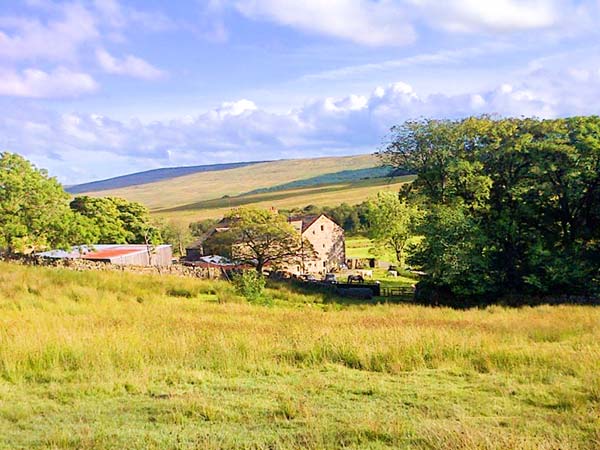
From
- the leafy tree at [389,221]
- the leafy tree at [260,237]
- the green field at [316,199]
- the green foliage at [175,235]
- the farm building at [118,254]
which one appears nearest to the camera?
the farm building at [118,254]

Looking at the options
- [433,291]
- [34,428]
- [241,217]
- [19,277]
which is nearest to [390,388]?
[34,428]

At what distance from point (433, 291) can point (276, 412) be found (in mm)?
29710

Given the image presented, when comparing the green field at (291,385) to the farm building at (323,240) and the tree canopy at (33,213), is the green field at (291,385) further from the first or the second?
the farm building at (323,240)

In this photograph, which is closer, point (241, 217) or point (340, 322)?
point (340, 322)

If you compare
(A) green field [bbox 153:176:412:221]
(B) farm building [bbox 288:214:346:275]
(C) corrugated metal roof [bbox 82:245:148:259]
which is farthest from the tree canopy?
(A) green field [bbox 153:176:412:221]

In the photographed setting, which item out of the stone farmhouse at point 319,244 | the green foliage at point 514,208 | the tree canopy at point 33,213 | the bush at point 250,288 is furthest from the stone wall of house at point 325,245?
the bush at point 250,288

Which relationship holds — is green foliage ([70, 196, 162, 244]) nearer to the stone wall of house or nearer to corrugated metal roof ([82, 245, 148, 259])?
corrugated metal roof ([82, 245, 148, 259])

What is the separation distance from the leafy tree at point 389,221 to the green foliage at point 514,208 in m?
31.7

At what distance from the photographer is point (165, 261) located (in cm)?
5303

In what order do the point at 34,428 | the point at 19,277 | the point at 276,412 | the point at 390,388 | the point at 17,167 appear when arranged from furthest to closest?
1. the point at 17,167
2. the point at 19,277
3. the point at 390,388
4. the point at 276,412
5. the point at 34,428

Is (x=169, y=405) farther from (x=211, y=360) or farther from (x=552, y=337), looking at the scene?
(x=552, y=337)

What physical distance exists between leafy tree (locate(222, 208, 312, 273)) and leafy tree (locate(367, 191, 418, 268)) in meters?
20.5

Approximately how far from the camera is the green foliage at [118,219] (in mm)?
64750

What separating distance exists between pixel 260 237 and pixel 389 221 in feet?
78.4
